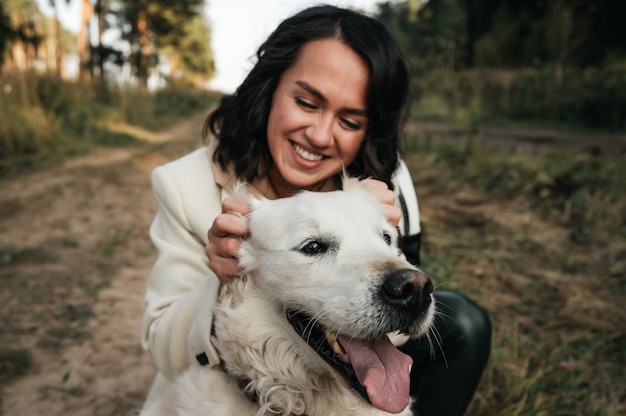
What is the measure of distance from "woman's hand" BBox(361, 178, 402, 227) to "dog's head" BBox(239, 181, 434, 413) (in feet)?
0.33

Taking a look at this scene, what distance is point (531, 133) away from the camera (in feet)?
28.7

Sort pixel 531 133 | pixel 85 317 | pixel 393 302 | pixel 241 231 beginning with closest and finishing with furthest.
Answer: pixel 393 302 < pixel 241 231 < pixel 85 317 < pixel 531 133

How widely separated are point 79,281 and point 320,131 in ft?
9.06

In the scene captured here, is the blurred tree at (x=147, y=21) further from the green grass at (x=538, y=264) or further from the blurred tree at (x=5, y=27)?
the green grass at (x=538, y=264)

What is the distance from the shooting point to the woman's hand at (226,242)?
5.15 feet

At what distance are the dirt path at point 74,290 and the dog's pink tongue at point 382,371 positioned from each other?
1.59 meters

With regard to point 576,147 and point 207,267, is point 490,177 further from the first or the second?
point 207,267

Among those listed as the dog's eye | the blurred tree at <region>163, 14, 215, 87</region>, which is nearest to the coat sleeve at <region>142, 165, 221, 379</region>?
the dog's eye

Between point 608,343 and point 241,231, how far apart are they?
2610 mm

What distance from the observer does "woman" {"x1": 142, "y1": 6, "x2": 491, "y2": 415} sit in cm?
194

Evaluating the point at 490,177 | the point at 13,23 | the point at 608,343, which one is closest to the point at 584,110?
the point at 490,177

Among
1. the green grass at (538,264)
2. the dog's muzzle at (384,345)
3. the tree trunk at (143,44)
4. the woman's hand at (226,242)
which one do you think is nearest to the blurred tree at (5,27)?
the tree trunk at (143,44)

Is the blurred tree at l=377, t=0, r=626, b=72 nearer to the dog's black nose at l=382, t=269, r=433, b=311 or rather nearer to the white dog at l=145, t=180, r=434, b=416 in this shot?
the white dog at l=145, t=180, r=434, b=416

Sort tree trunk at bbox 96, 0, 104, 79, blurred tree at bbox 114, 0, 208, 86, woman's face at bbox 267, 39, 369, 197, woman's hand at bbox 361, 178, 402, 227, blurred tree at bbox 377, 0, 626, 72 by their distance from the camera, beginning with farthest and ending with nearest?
blurred tree at bbox 114, 0, 208, 86 → tree trunk at bbox 96, 0, 104, 79 → blurred tree at bbox 377, 0, 626, 72 → woman's face at bbox 267, 39, 369, 197 → woman's hand at bbox 361, 178, 402, 227
